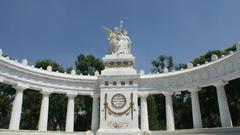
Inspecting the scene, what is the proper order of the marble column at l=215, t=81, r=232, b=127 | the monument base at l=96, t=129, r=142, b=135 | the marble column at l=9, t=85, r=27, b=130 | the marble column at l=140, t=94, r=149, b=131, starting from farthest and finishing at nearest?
the marble column at l=140, t=94, r=149, b=131 < the marble column at l=9, t=85, r=27, b=130 < the marble column at l=215, t=81, r=232, b=127 < the monument base at l=96, t=129, r=142, b=135

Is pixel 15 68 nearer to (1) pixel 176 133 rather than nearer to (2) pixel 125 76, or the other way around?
(2) pixel 125 76

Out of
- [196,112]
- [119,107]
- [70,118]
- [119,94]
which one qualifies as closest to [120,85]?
[119,94]

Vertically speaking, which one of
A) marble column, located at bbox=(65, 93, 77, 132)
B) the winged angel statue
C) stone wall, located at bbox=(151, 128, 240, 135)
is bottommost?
stone wall, located at bbox=(151, 128, 240, 135)

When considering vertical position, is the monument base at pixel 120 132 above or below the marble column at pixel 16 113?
below

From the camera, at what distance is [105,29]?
151 feet

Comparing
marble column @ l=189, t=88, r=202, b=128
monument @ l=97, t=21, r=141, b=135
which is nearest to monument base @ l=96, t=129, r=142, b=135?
monument @ l=97, t=21, r=141, b=135

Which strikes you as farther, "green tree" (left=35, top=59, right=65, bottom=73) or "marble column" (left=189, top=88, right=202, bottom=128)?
"green tree" (left=35, top=59, right=65, bottom=73)

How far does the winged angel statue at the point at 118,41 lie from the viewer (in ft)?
140

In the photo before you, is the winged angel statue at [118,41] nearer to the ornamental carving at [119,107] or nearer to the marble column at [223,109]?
the ornamental carving at [119,107]

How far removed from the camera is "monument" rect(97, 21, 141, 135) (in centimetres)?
3725

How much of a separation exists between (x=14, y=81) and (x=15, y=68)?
1922mm

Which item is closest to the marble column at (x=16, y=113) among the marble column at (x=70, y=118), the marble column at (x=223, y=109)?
the marble column at (x=70, y=118)

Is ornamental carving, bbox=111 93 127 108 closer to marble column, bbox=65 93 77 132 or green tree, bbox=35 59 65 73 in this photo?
marble column, bbox=65 93 77 132

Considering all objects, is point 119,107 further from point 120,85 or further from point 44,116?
point 44,116
